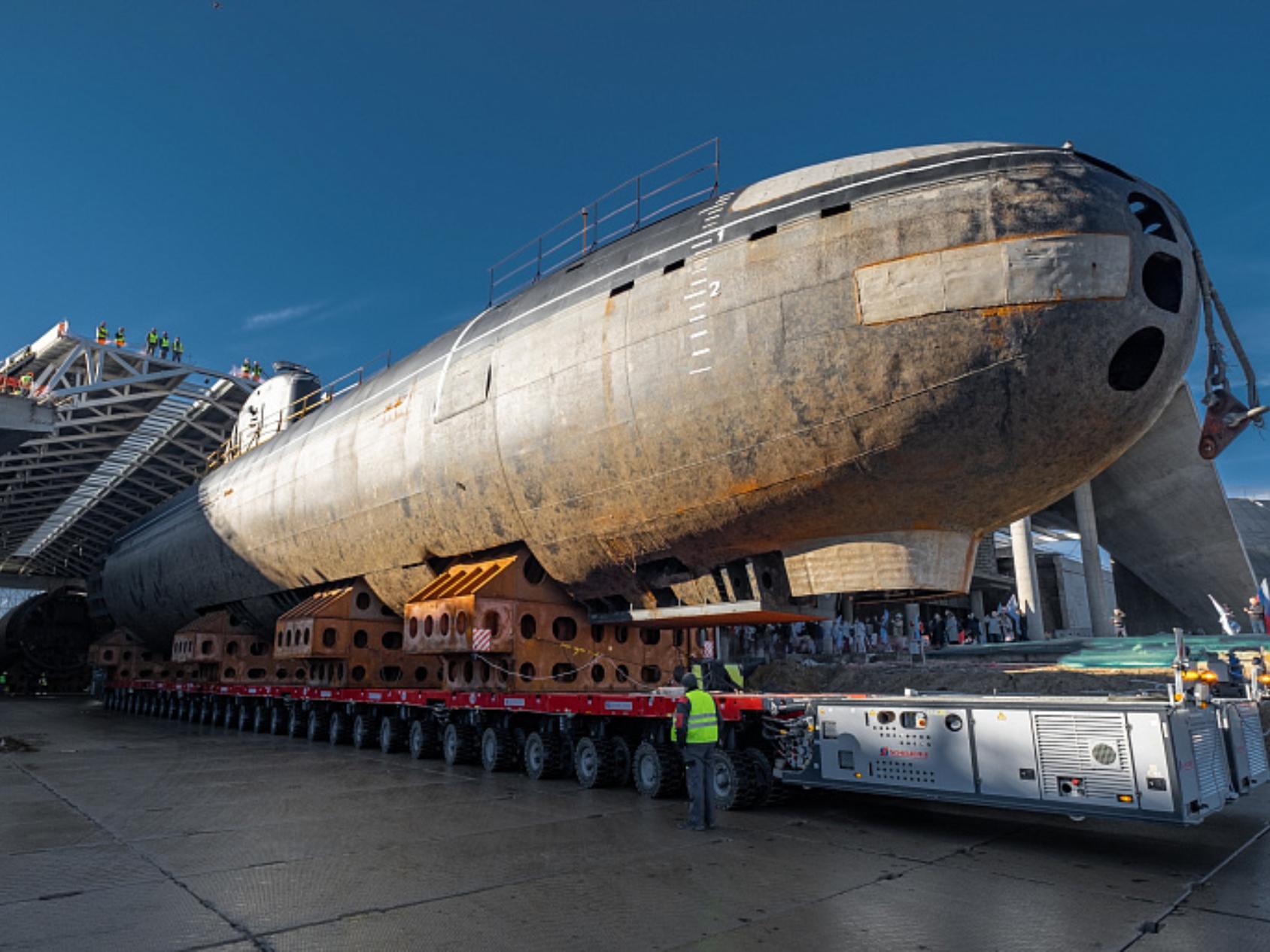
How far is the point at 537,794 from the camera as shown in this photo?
30.3ft

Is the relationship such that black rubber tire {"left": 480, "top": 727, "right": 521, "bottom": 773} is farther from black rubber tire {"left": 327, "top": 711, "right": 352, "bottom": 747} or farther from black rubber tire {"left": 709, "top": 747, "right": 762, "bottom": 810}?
black rubber tire {"left": 327, "top": 711, "right": 352, "bottom": 747}

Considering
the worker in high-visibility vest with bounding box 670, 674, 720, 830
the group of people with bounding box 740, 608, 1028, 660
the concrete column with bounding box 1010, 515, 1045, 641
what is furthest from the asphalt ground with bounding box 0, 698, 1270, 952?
the concrete column with bounding box 1010, 515, 1045, 641

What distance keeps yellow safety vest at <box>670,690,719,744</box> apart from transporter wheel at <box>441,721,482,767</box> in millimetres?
5437

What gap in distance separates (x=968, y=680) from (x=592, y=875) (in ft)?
37.1

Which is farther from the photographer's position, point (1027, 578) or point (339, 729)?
point (1027, 578)

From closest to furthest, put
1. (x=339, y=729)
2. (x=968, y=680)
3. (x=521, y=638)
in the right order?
(x=521, y=638) < (x=968, y=680) < (x=339, y=729)

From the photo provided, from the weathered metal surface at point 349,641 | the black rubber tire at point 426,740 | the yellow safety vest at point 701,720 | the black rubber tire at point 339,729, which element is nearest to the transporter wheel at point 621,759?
the yellow safety vest at point 701,720

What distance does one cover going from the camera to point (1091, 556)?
33.3 metres

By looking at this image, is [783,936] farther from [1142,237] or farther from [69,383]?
[69,383]

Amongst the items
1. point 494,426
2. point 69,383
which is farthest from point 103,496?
point 494,426

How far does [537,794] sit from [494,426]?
15.2 feet

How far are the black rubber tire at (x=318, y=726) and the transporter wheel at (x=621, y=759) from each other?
8.89 m

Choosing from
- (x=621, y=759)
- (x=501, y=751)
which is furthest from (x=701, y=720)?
(x=501, y=751)

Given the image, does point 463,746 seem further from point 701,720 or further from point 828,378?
point 828,378
